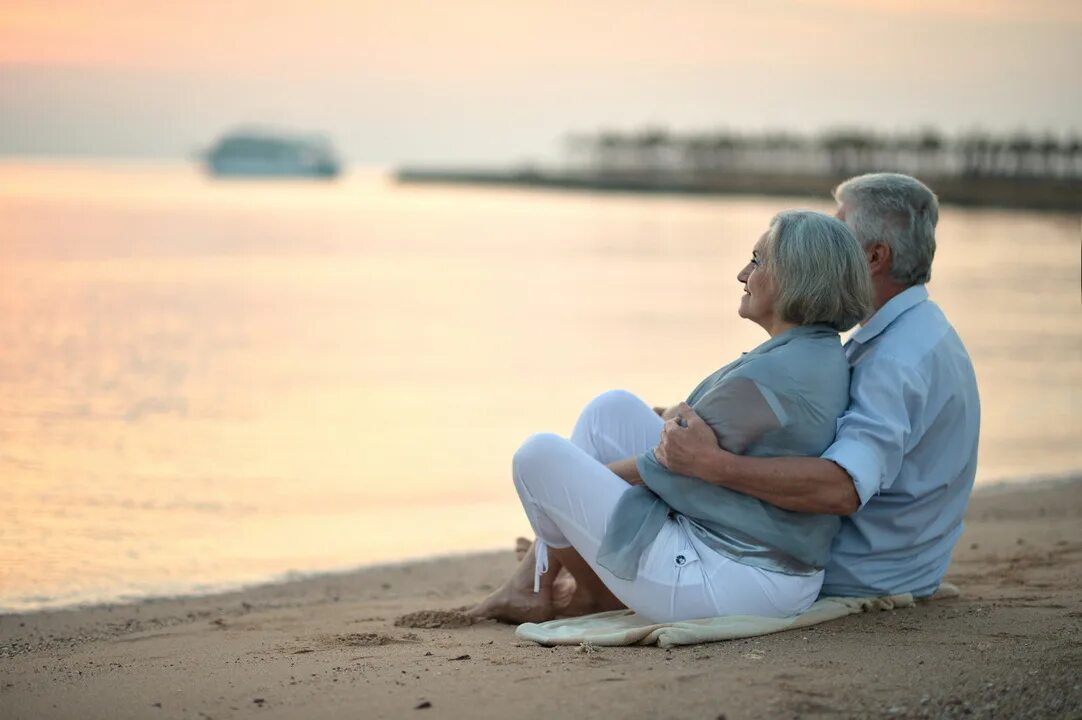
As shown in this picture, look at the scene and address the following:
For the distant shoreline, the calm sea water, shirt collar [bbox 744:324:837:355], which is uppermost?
the distant shoreline

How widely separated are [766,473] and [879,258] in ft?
2.45

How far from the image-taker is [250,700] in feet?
9.95

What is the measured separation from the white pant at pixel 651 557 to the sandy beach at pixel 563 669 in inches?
4.3

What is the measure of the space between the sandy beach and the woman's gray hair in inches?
33.1

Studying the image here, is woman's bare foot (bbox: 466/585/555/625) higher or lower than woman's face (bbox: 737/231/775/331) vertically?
lower

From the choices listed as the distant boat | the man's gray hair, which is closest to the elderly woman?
the man's gray hair

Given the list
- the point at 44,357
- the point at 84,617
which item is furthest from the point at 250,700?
the point at 44,357

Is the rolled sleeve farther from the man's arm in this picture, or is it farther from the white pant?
the white pant

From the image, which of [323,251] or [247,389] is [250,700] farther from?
[323,251]

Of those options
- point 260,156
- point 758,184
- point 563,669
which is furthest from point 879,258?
point 260,156

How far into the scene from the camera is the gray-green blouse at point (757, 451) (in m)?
3.21

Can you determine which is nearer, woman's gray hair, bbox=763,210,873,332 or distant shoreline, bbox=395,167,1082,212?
woman's gray hair, bbox=763,210,873,332

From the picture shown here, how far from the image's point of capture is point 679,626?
3340 mm

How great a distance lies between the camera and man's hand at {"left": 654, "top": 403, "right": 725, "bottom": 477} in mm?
3193
